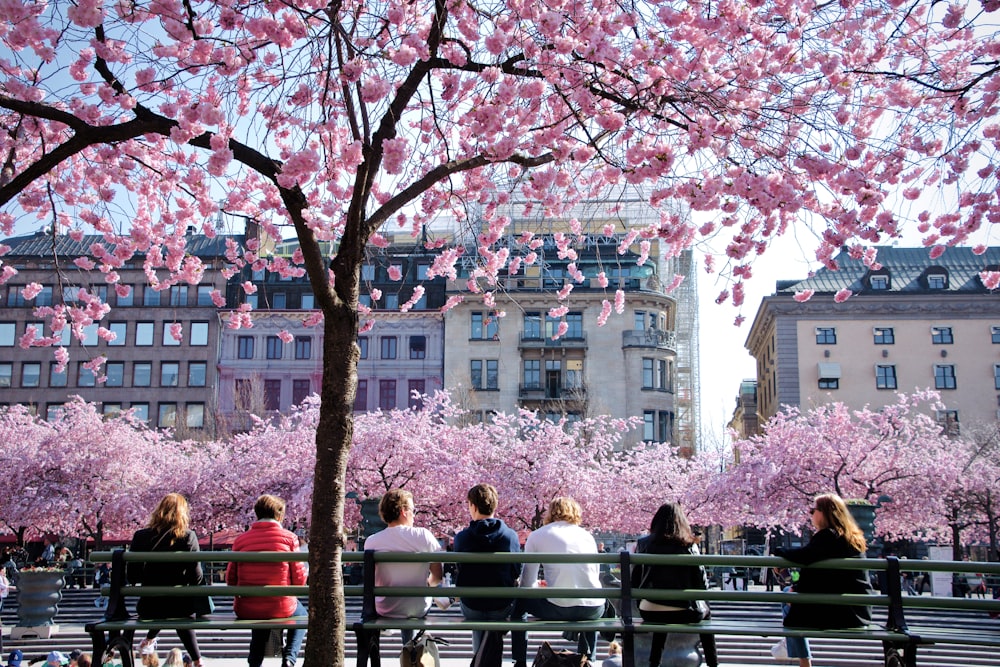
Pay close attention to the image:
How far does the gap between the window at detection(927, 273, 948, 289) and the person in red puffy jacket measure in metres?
58.8

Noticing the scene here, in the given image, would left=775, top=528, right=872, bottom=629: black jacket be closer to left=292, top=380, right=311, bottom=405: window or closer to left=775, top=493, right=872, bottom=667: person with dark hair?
left=775, top=493, right=872, bottom=667: person with dark hair

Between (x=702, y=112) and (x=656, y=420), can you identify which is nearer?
(x=702, y=112)

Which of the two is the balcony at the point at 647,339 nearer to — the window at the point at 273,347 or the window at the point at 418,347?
the window at the point at 418,347

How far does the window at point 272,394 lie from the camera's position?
61.0 metres

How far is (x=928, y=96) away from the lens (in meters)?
10.9

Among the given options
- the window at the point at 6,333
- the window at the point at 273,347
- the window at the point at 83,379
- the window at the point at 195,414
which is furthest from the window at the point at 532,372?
the window at the point at 6,333

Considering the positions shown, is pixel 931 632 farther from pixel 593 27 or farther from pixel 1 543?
pixel 1 543

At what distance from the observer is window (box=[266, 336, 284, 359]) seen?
204 ft

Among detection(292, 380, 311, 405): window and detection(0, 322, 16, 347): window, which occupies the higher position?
detection(0, 322, 16, 347): window

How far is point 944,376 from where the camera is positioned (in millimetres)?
58562

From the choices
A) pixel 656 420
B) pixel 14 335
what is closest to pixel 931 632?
pixel 656 420

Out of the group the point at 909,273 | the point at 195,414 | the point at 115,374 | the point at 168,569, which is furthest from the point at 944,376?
the point at 168,569

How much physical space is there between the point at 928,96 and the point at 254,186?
7669 millimetres

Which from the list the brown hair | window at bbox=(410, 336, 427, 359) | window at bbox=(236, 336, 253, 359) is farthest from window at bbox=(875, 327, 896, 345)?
the brown hair
